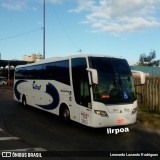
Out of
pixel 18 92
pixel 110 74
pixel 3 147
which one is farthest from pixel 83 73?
pixel 18 92

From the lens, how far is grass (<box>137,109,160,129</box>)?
15.1 m

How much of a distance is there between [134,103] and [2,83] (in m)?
52.3

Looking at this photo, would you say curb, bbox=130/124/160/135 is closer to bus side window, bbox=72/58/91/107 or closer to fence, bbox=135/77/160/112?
bus side window, bbox=72/58/91/107

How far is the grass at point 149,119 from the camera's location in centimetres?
1509

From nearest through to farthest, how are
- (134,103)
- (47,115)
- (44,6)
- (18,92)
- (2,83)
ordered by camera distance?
(134,103)
(47,115)
(18,92)
(44,6)
(2,83)

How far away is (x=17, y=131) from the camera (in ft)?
42.5

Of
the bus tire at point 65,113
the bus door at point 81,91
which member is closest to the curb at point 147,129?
the bus door at point 81,91

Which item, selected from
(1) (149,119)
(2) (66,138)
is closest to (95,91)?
(2) (66,138)

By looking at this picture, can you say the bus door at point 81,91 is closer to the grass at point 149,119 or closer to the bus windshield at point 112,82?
the bus windshield at point 112,82

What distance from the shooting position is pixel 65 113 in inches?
595

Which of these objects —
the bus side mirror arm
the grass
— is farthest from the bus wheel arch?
the grass

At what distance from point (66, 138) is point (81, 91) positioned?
2.28 metres

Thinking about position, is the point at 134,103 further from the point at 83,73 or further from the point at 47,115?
the point at 47,115

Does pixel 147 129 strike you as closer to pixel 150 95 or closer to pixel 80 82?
pixel 80 82
